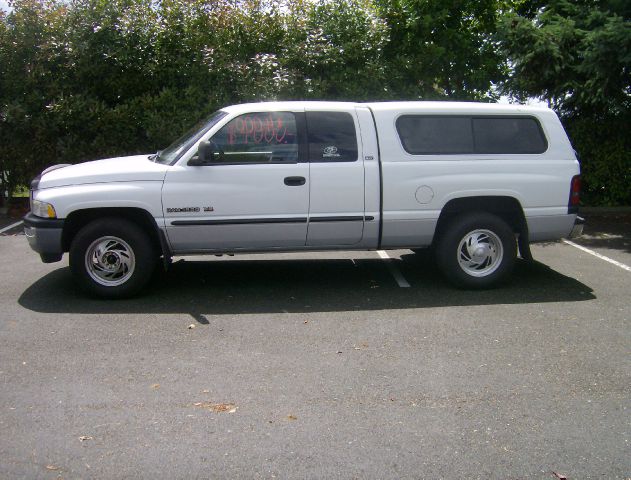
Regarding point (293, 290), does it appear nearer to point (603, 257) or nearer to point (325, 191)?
point (325, 191)

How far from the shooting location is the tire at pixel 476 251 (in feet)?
24.6

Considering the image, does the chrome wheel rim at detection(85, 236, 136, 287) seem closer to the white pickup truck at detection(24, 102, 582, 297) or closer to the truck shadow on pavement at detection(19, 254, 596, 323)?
the white pickup truck at detection(24, 102, 582, 297)

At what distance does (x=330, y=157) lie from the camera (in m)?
7.26

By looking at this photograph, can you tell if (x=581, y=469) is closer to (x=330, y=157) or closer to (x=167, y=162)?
(x=330, y=157)

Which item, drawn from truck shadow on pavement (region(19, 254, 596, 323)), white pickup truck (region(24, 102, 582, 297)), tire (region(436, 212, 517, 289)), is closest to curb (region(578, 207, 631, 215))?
truck shadow on pavement (region(19, 254, 596, 323))

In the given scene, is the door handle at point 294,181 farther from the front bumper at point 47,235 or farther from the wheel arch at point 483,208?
the front bumper at point 47,235

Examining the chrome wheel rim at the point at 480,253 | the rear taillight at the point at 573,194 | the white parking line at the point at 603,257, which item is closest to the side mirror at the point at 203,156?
the chrome wheel rim at the point at 480,253

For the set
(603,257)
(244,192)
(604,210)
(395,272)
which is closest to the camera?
(244,192)

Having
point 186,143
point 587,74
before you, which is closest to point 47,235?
point 186,143

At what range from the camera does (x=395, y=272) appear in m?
8.41

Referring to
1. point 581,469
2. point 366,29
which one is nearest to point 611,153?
point 366,29

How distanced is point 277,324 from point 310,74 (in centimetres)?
671

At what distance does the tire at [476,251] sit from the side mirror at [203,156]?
8.18 ft

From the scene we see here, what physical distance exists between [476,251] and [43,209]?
14.2 ft
